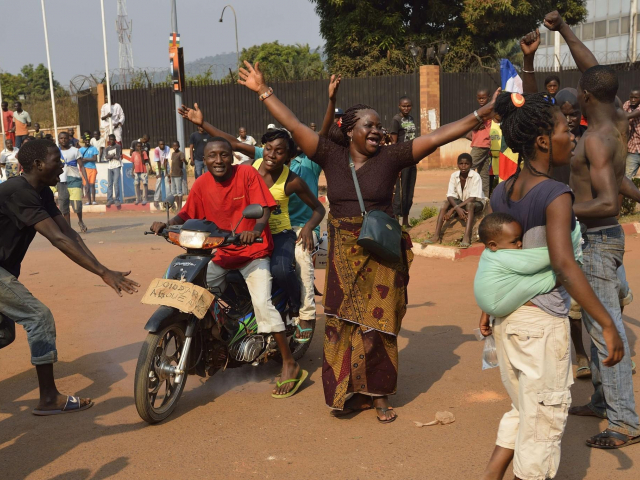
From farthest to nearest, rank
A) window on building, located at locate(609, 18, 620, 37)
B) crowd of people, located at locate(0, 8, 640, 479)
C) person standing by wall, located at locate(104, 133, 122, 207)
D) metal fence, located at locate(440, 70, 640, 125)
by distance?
window on building, located at locate(609, 18, 620, 37), metal fence, located at locate(440, 70, 640, 125), person standing by wall, located at locate(104, 133, 122, 207), crowd of people, located at locate(0, 8, 640, 479)

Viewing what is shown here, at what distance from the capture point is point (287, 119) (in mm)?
4598

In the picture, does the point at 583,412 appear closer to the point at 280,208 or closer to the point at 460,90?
the point at 280,208

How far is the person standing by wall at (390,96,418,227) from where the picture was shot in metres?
12.0

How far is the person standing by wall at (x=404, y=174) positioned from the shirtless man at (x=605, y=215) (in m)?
7.59

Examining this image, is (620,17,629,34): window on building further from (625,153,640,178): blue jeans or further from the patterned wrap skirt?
the patterned wrap skirt

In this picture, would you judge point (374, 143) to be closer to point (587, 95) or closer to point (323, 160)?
point (323, 160)

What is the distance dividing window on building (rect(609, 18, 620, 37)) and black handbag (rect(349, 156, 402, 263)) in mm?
48976

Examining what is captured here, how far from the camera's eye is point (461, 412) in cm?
483

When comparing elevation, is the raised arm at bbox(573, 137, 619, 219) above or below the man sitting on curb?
above

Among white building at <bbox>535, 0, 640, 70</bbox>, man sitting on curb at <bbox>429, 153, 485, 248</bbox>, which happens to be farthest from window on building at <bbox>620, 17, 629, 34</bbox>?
man sitting on curb at <bbox>429, 153, 485, 248</bbox>

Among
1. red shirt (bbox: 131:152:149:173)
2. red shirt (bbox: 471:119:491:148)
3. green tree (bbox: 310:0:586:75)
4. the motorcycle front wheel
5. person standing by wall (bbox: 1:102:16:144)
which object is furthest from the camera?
green tree (bbox: 310:0:586:75)

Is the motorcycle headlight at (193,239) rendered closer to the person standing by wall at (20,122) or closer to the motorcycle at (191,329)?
the motorcycle at (191,329)

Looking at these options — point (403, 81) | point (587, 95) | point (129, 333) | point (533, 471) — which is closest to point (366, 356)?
point (533, 471)


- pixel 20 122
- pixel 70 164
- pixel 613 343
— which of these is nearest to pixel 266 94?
pixel 613 343
